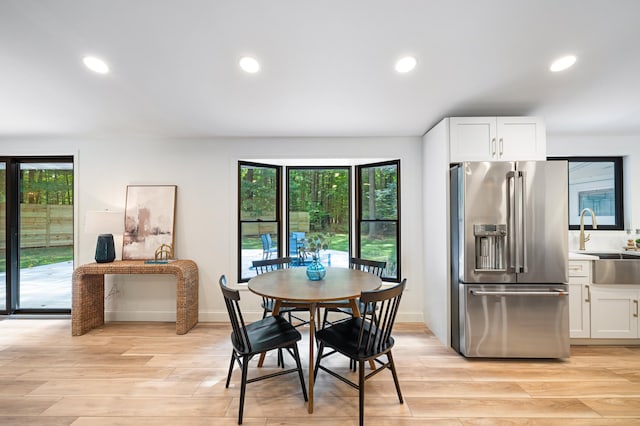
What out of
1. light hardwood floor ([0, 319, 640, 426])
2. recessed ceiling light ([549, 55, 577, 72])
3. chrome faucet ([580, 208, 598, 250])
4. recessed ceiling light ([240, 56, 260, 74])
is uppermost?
recessed ceiling light ([240, 56, 260, 74])

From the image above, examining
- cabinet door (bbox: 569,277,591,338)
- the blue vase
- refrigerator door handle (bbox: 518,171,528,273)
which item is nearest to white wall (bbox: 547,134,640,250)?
cabinet door (bbox: 569,277,591,338)

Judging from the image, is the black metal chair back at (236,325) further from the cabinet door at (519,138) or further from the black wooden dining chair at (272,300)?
the cabinet door at (519,138)

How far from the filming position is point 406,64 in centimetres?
234

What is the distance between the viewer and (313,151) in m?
3.72

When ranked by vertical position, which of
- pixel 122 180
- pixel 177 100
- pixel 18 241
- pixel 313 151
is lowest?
pixel 18 241

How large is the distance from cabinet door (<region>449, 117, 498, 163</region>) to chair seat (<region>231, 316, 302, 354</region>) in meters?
2.30

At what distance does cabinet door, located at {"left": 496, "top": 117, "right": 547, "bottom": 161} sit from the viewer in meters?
2.90

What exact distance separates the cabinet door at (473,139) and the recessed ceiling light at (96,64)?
319 centimetres

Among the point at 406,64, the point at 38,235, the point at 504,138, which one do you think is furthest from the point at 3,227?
the point at 504,138

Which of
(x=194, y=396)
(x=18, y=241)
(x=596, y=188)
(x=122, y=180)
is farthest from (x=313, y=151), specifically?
(x=18, y=241)

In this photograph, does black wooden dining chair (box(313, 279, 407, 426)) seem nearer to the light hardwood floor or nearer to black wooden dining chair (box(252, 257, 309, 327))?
the light hardwood floor

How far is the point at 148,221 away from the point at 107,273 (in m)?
0.76

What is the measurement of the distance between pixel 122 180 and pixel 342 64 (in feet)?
10.6

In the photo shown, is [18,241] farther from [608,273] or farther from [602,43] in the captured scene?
[608,273]
